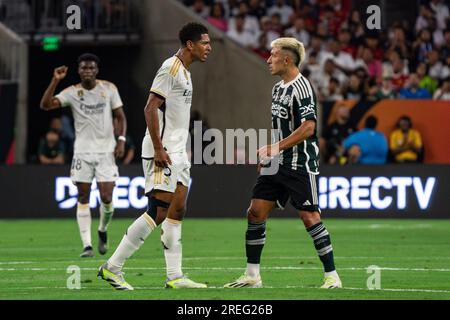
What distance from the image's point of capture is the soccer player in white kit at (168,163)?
11.6 meters

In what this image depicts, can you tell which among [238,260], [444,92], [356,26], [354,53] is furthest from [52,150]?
[238,260]

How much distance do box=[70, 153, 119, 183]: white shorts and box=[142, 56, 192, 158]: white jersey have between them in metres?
5.13

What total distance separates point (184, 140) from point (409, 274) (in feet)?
10.5

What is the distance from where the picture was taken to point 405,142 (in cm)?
2502

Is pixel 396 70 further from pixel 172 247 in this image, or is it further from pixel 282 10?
pixel 172 247

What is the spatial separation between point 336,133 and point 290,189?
1360cm

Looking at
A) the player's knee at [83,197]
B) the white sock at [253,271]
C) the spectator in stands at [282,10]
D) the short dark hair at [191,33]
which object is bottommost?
the white sock at [253,271]

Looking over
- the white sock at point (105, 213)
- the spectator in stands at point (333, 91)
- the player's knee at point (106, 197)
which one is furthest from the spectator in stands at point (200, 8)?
the white sock at point (105, 213)

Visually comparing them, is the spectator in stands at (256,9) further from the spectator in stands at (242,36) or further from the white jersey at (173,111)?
the white jersey at (173,111)

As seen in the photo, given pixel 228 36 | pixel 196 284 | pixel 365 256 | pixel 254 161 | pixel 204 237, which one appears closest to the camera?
pixel 196 284

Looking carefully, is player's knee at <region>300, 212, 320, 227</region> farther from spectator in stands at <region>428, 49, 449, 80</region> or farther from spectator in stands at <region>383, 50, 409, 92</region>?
spectator in stands at <region>428, 49, 449, 80</region>
